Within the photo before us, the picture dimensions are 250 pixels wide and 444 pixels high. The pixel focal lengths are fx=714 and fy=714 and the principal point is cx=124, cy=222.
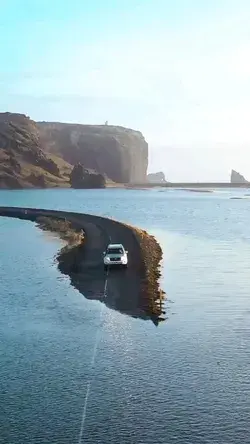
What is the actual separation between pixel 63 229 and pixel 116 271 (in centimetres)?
5709

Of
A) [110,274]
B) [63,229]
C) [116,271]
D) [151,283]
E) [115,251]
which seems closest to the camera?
[151,283]

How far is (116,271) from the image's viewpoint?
222 ft

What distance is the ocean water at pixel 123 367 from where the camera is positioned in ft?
94.0

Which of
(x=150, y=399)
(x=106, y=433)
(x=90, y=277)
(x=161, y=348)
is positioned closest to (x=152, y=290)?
(x=90, y=277)

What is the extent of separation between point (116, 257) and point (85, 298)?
13.0 meters

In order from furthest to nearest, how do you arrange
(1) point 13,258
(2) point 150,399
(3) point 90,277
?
(1) point 13,258 < (3) point 90,277 < (2) point 150,399

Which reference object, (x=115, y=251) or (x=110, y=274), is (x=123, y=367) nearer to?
(x=110, y=274)

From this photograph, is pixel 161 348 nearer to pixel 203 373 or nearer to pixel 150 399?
pixel 203 373

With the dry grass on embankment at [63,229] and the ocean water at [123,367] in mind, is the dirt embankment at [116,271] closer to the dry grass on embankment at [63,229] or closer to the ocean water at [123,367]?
the dry grass on embankment at [63,229]

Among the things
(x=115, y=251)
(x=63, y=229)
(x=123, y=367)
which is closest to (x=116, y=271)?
(x=115, y=251)

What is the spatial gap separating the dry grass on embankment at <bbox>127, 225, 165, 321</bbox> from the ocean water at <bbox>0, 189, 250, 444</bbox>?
120 centimetres

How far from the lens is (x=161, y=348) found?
4047 centimetres

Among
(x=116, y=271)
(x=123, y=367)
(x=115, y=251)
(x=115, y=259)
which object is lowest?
(x=123, y=367)

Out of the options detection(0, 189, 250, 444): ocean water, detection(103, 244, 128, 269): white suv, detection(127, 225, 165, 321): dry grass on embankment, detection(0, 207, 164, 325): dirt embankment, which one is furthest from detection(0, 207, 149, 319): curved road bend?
detection(0, 189, 250, 444): ocean water
